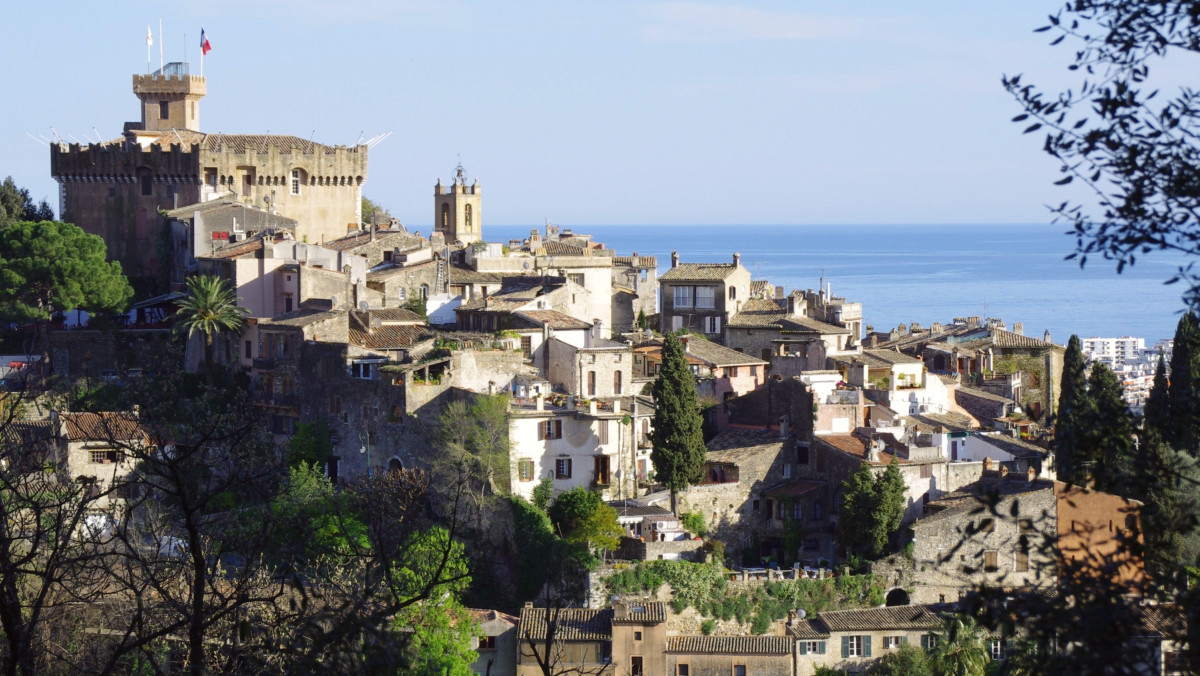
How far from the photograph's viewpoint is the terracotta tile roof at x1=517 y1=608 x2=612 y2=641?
37.3m

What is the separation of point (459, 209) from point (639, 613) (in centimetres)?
3039

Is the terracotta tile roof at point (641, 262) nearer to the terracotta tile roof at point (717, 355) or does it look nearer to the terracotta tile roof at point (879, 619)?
the terracotta tile roof at point (717, 355)

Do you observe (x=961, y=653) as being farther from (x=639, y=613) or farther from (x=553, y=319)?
(x=553, y=319)

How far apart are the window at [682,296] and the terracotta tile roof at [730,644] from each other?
728 inches

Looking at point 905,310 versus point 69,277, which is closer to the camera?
point 69,277

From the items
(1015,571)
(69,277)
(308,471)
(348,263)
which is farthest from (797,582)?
(69,277)

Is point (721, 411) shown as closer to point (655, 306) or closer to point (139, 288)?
point (655, 306)

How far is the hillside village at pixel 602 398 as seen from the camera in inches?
1535

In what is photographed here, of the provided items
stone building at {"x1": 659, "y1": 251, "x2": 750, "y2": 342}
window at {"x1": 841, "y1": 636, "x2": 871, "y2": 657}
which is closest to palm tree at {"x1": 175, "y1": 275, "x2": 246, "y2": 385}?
stone building at {"x1": 659, "y1": 251, "x2": 750, "y2": 342}

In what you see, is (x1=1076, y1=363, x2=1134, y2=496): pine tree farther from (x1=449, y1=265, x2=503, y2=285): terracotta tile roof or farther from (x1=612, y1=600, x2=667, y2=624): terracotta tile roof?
(x1=449, y1=265, x2=503, y2=285): terracotta tile roof

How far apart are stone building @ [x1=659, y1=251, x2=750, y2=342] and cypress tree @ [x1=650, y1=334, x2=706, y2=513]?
1398 centimetres

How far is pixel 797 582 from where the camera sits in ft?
132

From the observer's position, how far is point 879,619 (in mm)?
39375

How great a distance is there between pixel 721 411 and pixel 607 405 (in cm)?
583
